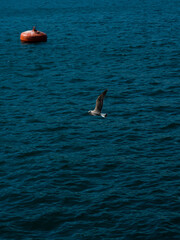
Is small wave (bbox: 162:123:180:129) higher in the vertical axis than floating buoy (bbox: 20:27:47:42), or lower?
lower

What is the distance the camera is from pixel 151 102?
43.1 m

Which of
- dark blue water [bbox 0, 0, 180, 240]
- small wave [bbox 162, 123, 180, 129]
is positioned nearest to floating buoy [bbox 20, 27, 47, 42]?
dark blue water [bbox 0, 0, 180, 240]

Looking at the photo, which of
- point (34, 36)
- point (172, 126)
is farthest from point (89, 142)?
point (34, 36)

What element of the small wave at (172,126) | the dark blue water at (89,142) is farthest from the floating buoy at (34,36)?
the small wave at (172,126)

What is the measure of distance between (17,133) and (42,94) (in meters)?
11.3

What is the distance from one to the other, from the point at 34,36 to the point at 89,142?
42.8m

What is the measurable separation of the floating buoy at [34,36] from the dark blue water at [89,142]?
1730 millimetres

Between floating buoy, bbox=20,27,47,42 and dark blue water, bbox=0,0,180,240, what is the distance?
1730mm

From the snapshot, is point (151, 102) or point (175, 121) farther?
point (151, 102)

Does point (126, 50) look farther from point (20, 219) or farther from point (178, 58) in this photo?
point (20, 219)

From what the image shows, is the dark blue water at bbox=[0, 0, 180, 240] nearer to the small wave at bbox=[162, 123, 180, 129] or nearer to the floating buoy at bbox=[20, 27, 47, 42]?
the small wave at bbox=[162, 123, 180, 129]

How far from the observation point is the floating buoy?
73.2 meters

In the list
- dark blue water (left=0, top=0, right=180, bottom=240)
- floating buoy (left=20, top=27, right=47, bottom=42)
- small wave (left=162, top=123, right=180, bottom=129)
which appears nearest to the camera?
dark blue water (left=0, top=0, right=180, bottom=240)

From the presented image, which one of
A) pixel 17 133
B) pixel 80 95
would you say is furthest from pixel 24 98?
pixel 17 133
